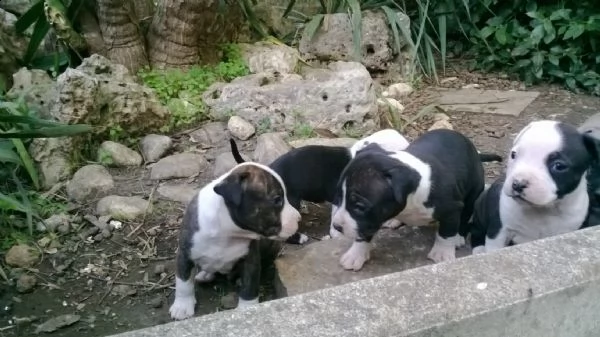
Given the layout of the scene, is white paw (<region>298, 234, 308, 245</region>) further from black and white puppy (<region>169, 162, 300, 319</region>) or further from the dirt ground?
black and white puppy (<region>169, 162, 300, 319</region>)

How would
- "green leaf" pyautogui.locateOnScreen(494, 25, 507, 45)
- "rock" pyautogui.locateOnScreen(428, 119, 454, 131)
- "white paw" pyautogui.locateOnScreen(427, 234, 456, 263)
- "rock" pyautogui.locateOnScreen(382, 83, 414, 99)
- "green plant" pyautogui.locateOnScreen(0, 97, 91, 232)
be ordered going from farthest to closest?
1. "green leaf" pyautogui.locateOnScreen(494, 25, 507, 45)
2. "rock" pyautogui.locateOnScreen(382, 83, 414, 99)
3. "rock" pyautogui.locateOnScreen(428, 119, 454, 131)
4. "green plant" pyautogui.locateOnScreen(0, 97, 91, 232)
5. "white paw" pyautogui.locateOnScreen(427, 234, 456, 263)

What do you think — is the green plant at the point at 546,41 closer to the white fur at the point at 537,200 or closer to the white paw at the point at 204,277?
the white fur at the point at 537,200

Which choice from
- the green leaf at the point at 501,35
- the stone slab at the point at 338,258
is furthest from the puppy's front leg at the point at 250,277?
the green leaf at the point at 501,35

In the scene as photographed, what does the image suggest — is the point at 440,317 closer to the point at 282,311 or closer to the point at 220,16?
the point at 282,311

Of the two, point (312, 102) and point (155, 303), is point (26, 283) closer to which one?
point (155, 303)

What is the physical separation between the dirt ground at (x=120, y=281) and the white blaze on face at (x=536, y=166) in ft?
5.13

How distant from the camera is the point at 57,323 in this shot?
346 cm

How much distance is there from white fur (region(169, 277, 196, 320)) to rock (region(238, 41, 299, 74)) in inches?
126

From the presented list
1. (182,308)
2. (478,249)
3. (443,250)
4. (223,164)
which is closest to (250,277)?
(182,308)

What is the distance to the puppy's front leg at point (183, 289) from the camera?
3.52 metres

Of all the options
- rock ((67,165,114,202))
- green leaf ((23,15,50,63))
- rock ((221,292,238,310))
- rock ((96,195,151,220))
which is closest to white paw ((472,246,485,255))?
rock ((221,292,238,310))

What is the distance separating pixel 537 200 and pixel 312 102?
276cm

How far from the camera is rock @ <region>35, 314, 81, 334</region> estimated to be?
3.42 meters

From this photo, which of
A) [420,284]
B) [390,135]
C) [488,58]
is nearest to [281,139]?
[390,135]
